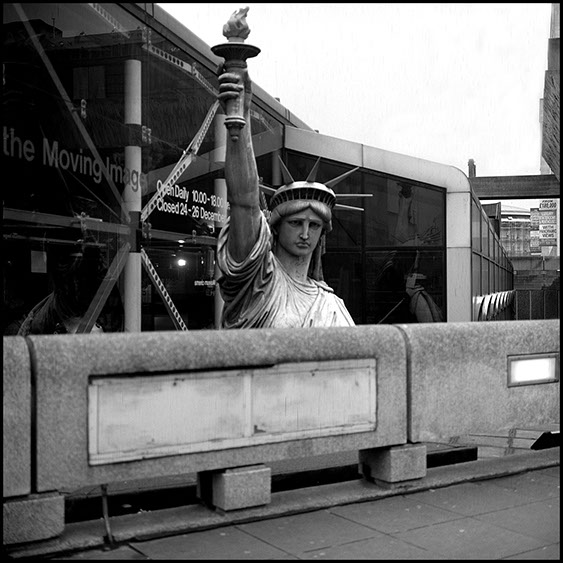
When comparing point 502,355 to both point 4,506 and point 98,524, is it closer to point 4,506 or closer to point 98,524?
point 98,524

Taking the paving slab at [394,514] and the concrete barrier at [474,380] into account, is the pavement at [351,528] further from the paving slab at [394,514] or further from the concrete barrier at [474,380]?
the concrete barrier at [474,380]

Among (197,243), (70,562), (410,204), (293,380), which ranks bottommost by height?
(70,562)

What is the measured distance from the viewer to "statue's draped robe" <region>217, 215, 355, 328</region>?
6.29 meters

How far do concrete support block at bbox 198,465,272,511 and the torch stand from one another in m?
2.43

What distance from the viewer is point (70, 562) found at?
13.4 feet

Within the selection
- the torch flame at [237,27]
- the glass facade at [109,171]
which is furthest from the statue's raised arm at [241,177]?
the glass facade at [109,171]

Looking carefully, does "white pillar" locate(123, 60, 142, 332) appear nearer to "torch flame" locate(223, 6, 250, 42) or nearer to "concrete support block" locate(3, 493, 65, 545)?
"torch flame" locate(223, 6, 250, 42)

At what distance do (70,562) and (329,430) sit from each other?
184cm

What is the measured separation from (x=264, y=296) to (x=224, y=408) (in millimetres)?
1764

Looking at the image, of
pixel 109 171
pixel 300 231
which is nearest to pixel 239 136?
pixel 300 231

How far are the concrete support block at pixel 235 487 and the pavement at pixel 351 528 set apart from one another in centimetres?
5

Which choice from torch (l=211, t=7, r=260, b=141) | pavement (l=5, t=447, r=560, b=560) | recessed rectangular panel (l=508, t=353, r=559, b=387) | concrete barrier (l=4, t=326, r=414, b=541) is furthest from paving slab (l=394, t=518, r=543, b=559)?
torch (l=211, t=7, r=260, b=141)

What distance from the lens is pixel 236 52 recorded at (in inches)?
227

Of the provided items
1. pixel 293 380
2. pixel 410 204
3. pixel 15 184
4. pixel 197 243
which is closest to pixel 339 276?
pixel 410 204
